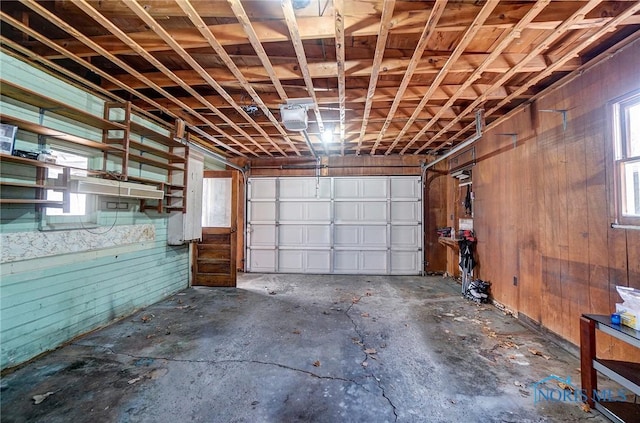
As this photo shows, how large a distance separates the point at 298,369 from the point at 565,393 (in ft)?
7.17

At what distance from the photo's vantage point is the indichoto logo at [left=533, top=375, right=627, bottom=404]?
80.2 inches

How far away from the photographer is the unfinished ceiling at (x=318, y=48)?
2.02m

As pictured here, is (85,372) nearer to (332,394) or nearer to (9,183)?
(9,183)

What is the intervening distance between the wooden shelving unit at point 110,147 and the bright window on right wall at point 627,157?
499 cm

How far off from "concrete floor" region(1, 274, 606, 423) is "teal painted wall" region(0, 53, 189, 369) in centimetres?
20

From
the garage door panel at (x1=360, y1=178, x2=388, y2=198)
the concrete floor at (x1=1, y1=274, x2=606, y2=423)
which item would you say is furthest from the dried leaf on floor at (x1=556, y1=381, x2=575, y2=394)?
the garage door panel at (x1=360, y1=178, x2=388, y2=198)

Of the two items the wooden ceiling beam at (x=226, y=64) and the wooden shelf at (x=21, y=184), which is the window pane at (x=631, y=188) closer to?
the wooden ceiling beam at (x=226, y=64)

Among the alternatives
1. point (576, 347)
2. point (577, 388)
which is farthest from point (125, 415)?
point (576, 347)

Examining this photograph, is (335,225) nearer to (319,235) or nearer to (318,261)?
(319,235)

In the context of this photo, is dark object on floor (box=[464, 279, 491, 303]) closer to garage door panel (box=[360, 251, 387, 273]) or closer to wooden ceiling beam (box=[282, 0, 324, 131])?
garage door panel (box=[360, 251, 387, 273])

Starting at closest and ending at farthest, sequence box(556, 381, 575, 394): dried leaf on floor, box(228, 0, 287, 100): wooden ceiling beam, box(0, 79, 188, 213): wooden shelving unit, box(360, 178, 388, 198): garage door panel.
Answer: box(228, 0, 287, 100): wooden ceiling beam
box(556, 381, 575, 394): dried leaf on floor
box(0, 79, 188, 213): wooden shelving unit
box(360, 178, 388, 198): garage door panel

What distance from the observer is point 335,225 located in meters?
6.58

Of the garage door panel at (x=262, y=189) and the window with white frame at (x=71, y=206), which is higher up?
the garage door panel at (x=262, y=189)

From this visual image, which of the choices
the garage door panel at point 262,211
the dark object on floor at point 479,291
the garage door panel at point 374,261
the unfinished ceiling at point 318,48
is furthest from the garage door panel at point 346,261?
the unfinished ceiling at point 318,48
